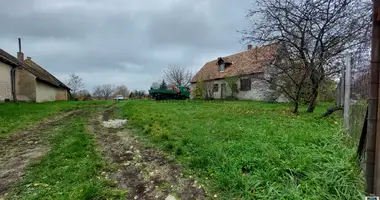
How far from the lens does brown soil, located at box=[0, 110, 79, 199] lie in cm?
284

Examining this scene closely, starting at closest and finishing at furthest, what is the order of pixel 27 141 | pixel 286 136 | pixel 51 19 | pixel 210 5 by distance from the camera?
pixel 286 136 → pixel 27 141 → pixel 210 5 → pixel 51 19

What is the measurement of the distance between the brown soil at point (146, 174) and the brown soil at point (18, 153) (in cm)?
118

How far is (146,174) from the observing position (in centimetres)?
291

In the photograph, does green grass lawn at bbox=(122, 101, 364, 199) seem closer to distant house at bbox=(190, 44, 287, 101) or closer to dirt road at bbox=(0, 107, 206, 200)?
dirt road at bbox=(0, 107, 206, 200)

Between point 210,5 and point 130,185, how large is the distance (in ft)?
33.9

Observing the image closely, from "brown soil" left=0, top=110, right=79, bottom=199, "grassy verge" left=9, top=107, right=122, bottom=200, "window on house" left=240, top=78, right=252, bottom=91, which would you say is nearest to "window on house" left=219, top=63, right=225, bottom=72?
"window on house" left=240, top=78, right=252, bottom=91

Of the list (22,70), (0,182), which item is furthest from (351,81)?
(22,70)

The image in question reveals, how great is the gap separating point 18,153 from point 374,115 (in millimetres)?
5484

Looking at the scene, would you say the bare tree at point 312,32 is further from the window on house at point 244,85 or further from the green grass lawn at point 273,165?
the window on house at point 244,85

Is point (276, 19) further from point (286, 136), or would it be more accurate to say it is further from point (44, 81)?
point (44, 81)

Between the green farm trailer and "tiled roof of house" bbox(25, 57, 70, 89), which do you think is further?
the green farm trailer

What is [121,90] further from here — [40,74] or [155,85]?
[40,74]

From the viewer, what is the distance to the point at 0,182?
2.68 m

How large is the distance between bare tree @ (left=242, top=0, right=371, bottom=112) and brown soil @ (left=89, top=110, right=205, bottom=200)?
7425 mm
